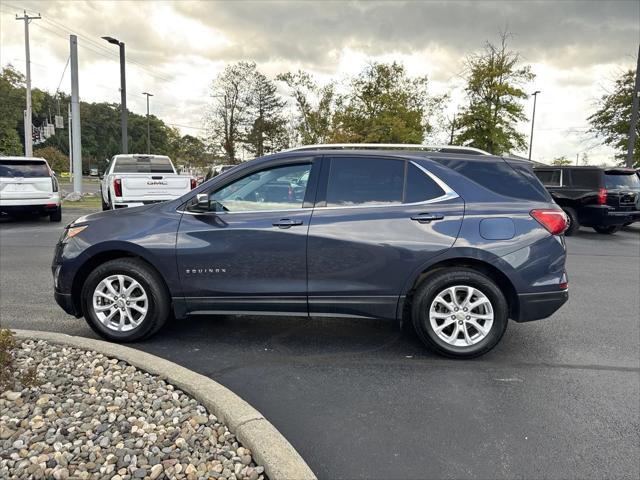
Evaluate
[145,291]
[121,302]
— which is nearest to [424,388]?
[145,291]

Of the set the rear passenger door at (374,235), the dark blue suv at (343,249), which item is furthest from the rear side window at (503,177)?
the rear passenger door at (374,235)

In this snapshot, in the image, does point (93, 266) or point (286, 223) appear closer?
point (286, 223)

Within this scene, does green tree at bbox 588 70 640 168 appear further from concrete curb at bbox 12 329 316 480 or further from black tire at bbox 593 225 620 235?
concrete curb at bbox 12 329 316 480

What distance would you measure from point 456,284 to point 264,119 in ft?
139

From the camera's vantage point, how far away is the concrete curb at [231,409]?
2441 millimetres

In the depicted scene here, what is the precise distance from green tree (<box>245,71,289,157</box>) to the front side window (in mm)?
39220

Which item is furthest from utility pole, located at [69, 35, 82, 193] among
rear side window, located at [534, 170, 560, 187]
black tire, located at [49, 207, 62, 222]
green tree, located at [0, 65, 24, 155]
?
green tree, located at [0, 65, 24, 155]

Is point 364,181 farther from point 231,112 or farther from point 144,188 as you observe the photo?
point 231,112

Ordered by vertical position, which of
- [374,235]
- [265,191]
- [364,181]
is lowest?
[374,235]

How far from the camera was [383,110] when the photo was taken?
3062 centimetres

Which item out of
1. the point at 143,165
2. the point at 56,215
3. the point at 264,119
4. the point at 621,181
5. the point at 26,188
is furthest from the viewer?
the point at 264,119

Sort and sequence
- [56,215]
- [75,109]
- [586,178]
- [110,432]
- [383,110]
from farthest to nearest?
[383,110] < [75,109] < [56,215] < [586,178] < [110,432]

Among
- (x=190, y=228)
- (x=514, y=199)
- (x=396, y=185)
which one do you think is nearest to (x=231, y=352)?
(x=190, y=228)

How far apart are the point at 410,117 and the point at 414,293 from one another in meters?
28.3
